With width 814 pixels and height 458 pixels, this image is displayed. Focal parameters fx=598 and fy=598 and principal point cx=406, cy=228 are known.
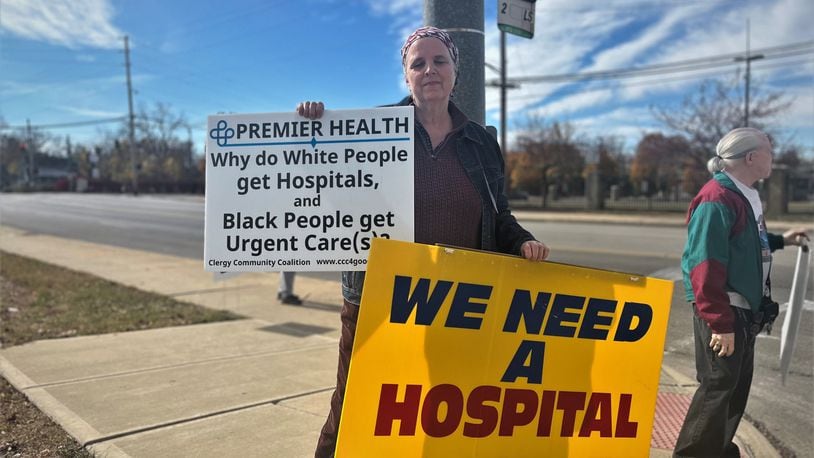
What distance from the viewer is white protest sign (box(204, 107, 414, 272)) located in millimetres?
2605

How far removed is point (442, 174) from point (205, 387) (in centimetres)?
280

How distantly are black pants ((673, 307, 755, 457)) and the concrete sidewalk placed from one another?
1.66 feet

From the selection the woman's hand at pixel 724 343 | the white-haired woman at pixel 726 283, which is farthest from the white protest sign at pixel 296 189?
the woman's hand at pixel 724 343

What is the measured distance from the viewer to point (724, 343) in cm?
273

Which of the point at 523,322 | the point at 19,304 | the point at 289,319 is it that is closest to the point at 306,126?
the point at 523,322

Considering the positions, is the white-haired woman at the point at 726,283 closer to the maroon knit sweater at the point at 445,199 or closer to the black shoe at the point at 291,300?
the maroon knit sweater at the point at 445,199

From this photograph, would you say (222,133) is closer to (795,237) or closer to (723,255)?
(723,255)

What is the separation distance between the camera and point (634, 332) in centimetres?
260

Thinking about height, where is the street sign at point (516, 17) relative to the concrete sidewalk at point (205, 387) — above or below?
above

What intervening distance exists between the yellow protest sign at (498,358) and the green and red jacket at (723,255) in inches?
10.9

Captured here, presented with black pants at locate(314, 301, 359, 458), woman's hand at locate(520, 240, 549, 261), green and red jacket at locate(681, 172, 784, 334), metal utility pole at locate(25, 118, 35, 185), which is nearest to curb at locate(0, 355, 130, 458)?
black pants at locate(314, 301, 359, 458)

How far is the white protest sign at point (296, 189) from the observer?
2605 millimetres

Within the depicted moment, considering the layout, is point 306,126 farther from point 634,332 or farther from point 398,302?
point 634,332

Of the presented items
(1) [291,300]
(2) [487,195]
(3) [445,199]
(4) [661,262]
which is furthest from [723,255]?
(4) [661,262]
